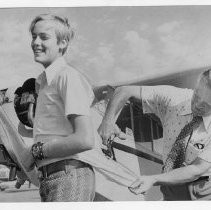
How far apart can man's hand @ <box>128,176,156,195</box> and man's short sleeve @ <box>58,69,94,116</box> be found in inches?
20.7

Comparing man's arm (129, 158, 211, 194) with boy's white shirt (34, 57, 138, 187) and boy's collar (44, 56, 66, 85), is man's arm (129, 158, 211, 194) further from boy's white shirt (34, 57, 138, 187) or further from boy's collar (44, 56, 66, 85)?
boy's collar (44, 56, 66, 85)

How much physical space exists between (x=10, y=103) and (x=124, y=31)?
0.89 m

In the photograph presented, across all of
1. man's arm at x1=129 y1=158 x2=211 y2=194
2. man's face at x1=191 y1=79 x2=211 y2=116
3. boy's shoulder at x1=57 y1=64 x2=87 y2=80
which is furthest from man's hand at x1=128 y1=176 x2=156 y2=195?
boy's shoulder at x1=57 y1=64 x2=87 y2=80

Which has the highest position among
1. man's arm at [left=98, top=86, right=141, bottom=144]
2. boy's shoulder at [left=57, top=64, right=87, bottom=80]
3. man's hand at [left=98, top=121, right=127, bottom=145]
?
boy's shoulder at [left=57, top=64, right=87, bottom=80]

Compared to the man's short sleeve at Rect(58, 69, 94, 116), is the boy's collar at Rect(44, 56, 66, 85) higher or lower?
higher

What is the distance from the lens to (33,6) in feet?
10.4

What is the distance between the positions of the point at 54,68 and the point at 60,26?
28cm

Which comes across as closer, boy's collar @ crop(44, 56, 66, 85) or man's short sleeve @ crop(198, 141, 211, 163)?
man's short sleeve @ crop(198, 141, 211, 163)

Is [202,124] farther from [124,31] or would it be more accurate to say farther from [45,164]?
[45,164]

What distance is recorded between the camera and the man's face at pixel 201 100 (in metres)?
3.03

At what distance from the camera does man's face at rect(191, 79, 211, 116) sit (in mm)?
3029

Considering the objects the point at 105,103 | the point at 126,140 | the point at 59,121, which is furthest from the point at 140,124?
the point at 59,121

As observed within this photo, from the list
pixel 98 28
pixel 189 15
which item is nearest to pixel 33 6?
pixel 98 28

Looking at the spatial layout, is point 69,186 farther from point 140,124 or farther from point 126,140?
point 140,124
